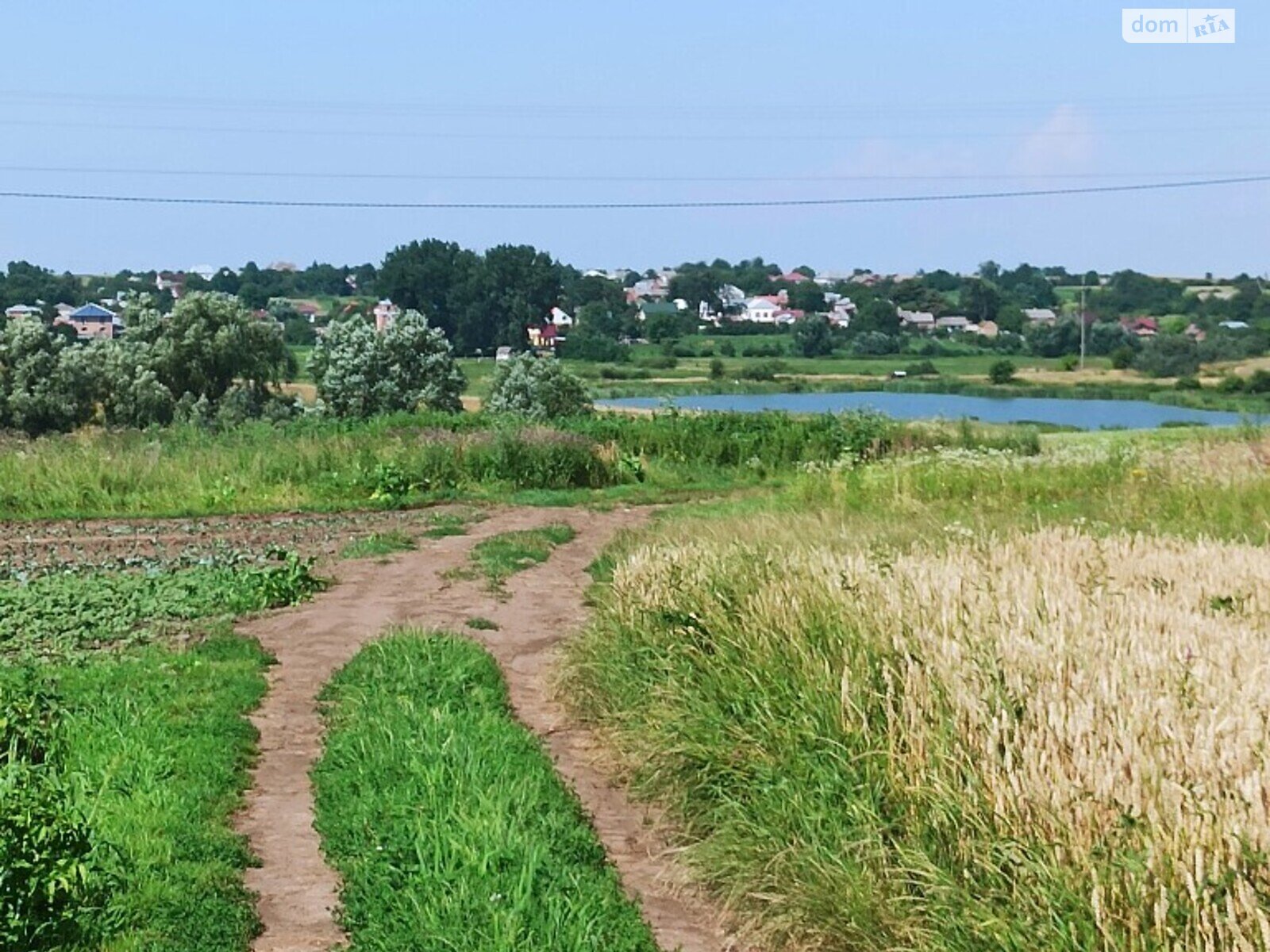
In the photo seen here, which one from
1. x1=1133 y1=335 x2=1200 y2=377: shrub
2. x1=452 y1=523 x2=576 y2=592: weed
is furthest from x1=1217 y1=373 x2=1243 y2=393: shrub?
x1=452 y1=523 x2=576 y2=592: weed

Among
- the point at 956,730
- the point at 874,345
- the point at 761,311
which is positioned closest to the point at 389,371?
the point at 956,730

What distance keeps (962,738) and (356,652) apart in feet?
21.3

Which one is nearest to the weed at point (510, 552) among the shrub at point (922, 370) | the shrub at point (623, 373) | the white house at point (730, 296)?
the shrub at point (623, 373)

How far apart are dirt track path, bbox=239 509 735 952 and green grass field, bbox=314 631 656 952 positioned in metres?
0.16

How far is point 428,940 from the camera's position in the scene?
20.8ft

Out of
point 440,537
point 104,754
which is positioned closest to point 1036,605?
point 104,754

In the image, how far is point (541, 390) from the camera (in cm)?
3747

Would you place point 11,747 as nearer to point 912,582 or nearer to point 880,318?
point 912,582

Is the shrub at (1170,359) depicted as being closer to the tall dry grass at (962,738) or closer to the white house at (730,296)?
the white house at (730,296)

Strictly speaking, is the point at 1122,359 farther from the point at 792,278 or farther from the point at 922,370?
the point at 792,278

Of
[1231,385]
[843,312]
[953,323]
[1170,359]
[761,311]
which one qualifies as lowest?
[1231,385]

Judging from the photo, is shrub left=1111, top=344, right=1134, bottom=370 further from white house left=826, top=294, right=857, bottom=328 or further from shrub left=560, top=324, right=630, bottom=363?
white house left=826, top=294, right=857, bottom=328

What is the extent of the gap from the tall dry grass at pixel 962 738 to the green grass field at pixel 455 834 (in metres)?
0.62

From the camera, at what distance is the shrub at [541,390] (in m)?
37.2
